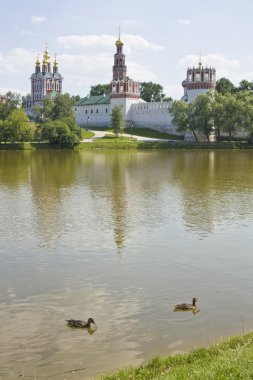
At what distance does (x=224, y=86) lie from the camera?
114438mm

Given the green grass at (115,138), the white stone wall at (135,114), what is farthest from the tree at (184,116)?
the white stone wall at (135,114)

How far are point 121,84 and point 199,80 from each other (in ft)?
65.7

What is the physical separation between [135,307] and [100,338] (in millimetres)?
1633

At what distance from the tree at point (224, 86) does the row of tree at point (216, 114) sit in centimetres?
2484

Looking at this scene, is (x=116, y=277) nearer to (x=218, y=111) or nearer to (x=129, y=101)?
(x=218, y=111)

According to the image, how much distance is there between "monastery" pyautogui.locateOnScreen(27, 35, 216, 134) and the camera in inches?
4176

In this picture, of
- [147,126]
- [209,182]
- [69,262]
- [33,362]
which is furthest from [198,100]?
[33,362]

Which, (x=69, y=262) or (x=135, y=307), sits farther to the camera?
(x=69, y=262)

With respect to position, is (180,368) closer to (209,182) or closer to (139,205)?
(139,205)

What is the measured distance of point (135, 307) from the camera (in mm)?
→ 10594

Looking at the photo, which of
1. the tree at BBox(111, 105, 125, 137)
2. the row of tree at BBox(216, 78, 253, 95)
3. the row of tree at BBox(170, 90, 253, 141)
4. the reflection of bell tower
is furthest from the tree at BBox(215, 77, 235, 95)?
the reflection of bell tower

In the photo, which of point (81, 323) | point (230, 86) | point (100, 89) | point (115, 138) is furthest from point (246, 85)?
point (81, 323)

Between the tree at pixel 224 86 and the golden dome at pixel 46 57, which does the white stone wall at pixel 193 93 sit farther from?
the golden dome at pixel 46 57

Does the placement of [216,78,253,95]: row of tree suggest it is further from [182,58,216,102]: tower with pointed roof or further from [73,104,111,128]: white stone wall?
[73,104,111,128]: white stone wall
